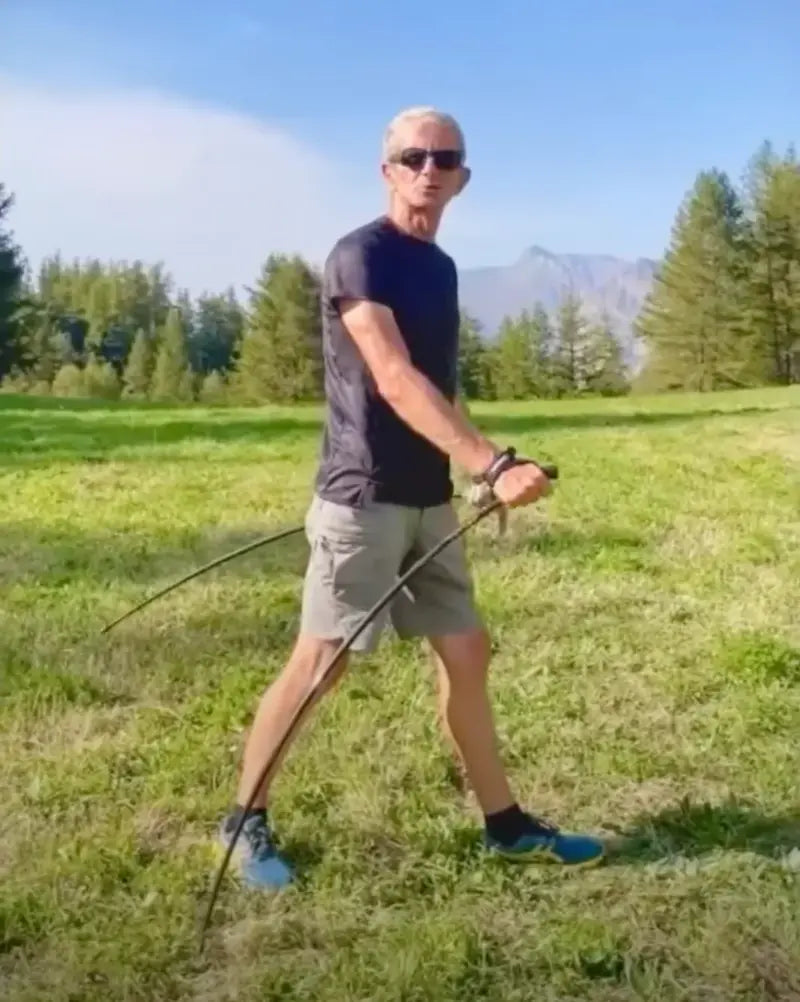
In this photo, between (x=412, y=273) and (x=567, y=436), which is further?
(x=567, y=436)

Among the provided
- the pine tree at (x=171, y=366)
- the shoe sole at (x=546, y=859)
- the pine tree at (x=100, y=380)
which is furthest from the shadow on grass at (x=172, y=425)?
the pine tree at (x=171, y=366)

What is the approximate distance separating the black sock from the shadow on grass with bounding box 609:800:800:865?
0.26m

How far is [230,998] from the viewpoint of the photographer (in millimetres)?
3053

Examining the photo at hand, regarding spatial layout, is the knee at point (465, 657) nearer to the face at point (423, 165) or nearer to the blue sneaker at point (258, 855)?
the blue sneaker at point (258, 855)

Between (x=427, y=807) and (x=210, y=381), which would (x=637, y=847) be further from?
(x=210, y=381)

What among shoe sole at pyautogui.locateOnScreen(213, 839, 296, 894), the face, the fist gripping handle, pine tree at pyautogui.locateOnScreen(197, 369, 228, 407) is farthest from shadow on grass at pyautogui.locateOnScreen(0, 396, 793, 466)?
pine tree at pyautogui.locateOnScreen(197, 369, 228, 407)

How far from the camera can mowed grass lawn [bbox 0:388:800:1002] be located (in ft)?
10.5

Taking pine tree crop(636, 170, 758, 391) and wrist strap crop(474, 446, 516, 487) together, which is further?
pine tree crop(636, 170, 758, 391)

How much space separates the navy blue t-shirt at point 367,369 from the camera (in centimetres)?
339

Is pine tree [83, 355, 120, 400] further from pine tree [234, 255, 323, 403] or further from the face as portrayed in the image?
the face

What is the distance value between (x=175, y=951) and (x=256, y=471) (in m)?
8.88

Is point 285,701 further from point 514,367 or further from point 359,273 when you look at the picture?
point 514,367

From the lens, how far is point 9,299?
42.1 m

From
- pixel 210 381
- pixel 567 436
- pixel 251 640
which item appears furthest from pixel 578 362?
pixel 251 640
